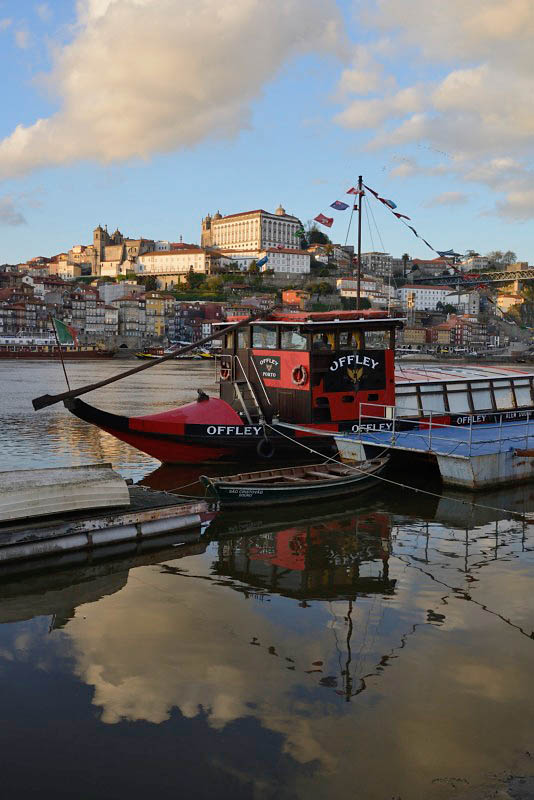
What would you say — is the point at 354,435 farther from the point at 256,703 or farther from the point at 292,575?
the point at 256,703

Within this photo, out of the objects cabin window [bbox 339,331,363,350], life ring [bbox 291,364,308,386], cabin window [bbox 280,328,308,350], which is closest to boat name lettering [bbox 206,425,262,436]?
life ring [bbox 291,364,308,386]

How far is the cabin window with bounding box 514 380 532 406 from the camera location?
2564 cm

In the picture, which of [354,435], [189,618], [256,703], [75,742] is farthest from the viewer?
[354,435]

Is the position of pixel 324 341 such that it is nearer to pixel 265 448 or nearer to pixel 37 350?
pixel 265 448

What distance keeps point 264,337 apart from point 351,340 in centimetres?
272

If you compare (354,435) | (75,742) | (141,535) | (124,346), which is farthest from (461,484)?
(124,346)

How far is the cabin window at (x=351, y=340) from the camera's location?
21.0 meters

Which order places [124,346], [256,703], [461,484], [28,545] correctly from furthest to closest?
[124,346]
[461,484]
[28,545]
[256,703]

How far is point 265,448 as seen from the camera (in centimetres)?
2006

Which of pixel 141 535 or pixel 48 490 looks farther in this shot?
pixel 141 535

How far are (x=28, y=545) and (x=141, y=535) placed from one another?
226 centimetres

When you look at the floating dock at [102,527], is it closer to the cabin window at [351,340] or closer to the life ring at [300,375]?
the life ring at [300,375]

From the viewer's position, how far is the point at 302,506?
16.9m

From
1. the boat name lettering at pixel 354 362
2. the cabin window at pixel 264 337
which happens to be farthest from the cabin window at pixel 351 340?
the cabin window at pixel 264 337
